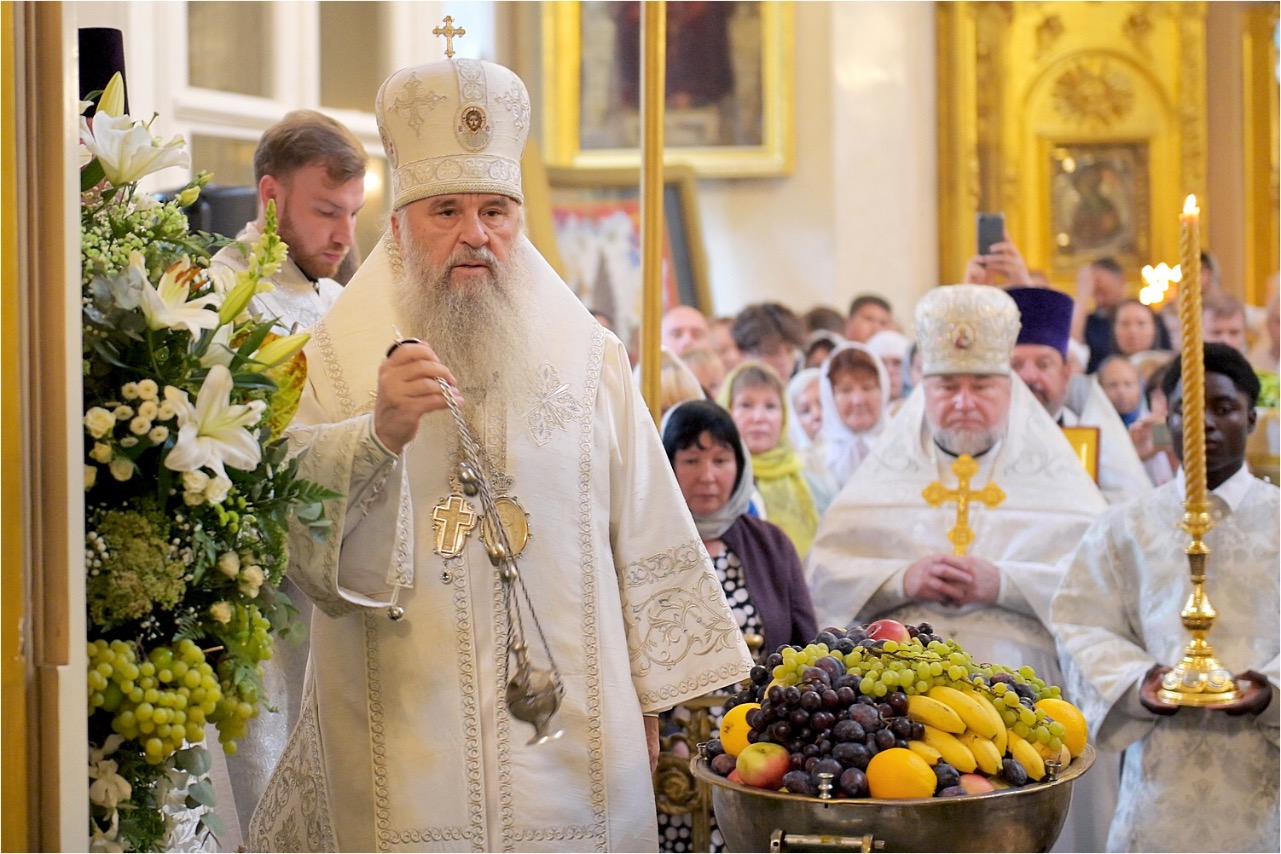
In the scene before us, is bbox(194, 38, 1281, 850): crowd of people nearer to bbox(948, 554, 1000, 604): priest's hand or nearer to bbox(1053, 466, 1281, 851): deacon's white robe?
bbox(1053, 466, 1281, 851): deacon's white robe

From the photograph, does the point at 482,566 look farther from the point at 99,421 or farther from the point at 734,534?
the point at 734,534

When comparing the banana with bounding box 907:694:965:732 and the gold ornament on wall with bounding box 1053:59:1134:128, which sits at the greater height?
the gold ornament on wall with bounding box 1053:59:1134:128

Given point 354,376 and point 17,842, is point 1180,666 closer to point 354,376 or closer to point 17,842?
point 354,376

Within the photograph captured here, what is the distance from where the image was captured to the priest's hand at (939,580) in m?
4.77

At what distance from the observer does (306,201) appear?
3.99 m

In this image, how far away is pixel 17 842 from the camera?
2062 millimetres

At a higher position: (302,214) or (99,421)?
(302,214)

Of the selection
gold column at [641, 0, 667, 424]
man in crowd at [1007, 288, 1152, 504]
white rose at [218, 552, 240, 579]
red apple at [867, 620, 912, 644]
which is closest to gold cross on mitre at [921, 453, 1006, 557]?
man in crowd at [1007, 288, 1152, 504]

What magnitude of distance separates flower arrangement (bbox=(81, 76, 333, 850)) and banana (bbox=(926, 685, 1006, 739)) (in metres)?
1.01

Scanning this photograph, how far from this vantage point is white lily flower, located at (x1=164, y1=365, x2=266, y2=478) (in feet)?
7.71

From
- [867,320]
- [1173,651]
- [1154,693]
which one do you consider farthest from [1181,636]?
[867,320]

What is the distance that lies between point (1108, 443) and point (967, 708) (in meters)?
3.28

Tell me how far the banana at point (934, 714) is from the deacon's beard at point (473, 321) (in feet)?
3.06

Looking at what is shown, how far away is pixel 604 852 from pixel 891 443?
252 centimetres
